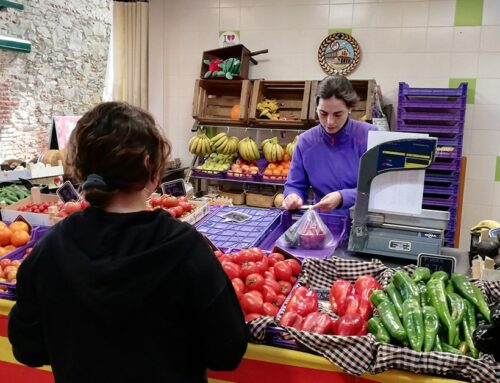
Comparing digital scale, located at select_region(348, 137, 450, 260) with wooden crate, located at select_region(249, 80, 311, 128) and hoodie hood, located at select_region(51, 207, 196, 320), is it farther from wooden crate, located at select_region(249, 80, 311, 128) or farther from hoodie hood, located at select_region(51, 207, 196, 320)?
wooden crate, located at select_region(249, 80, 311, 128)

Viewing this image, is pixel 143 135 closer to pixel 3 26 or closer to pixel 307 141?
pixel 307 141

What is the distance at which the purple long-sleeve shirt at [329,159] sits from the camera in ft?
10.1

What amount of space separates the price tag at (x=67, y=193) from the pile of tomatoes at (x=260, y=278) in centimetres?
134

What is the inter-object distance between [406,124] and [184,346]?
13.0 feet

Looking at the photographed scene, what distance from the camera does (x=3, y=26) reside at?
4.76m

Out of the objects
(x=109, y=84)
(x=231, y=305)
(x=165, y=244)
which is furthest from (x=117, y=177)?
(x=109, y=84)

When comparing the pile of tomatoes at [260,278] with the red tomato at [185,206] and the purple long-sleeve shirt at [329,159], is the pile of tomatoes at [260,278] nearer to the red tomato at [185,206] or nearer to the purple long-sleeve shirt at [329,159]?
the red tomato at [185,206]

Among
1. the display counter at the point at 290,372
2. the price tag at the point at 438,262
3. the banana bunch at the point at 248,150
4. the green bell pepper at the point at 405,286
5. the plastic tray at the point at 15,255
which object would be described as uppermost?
the banana bunch at the point at 248,150

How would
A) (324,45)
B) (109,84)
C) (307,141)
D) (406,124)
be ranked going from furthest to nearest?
(109,84) → (324,45) → (406,124) → (307,141)

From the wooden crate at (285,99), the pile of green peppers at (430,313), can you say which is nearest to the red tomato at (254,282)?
the pile of green peppers at (430,313)

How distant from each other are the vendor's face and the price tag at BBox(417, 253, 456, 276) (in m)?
1.28

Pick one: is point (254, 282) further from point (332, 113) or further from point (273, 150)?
point (273, 150)

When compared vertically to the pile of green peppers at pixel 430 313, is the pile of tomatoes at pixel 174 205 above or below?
above

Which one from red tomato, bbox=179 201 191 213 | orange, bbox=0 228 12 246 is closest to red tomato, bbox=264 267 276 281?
red tomato, bbox=179 201 191 213
